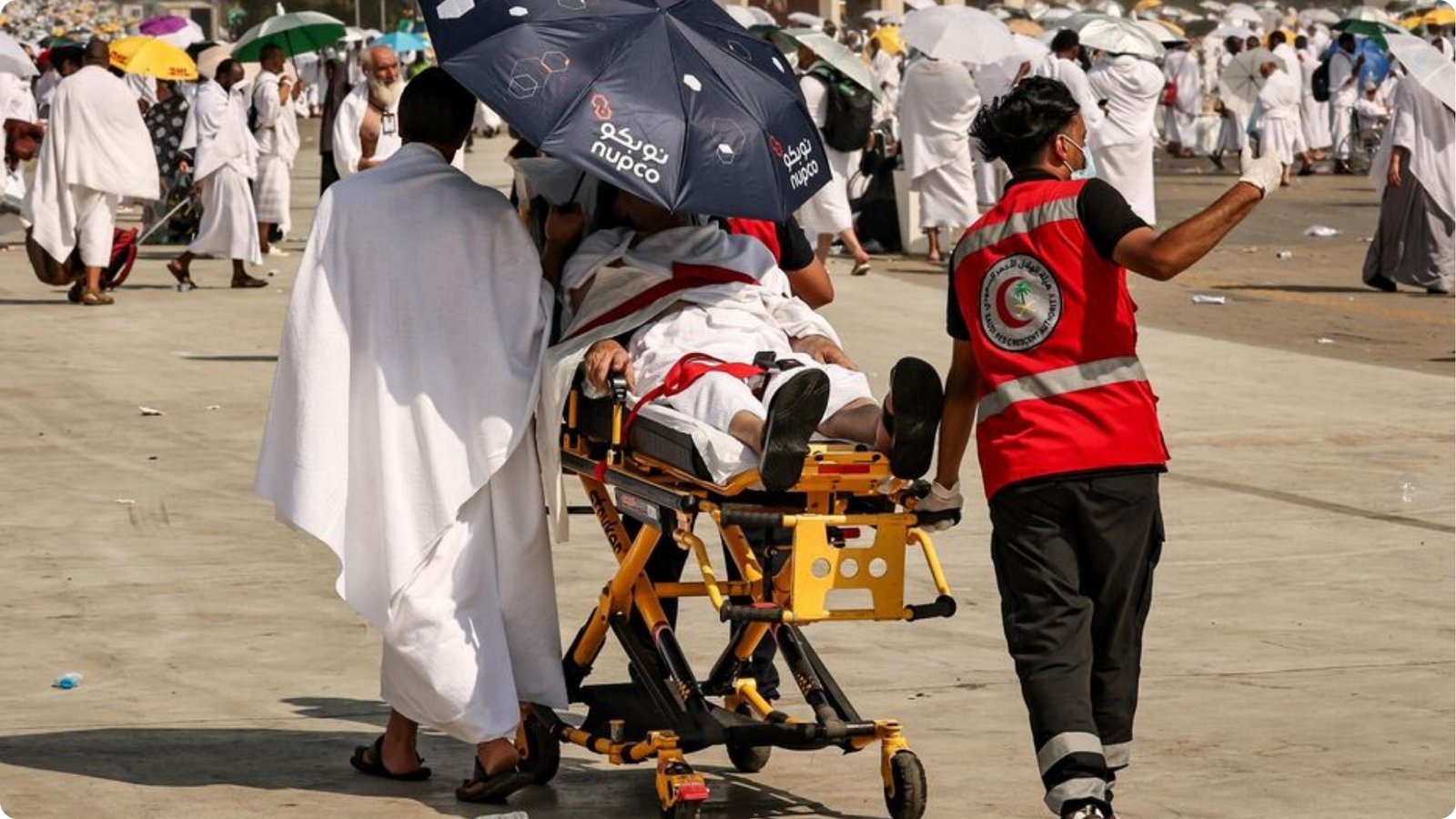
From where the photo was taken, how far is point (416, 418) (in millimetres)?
5914

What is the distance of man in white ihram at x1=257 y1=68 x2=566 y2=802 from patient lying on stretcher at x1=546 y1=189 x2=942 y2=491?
21 centimetres

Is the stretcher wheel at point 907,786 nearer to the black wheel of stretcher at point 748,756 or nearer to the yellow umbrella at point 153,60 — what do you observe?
the black wheel of stretcher at point 748,756

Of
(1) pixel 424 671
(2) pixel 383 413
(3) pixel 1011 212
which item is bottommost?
(1) pixel 424 671

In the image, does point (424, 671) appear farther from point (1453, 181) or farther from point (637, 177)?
point (1453, 181)

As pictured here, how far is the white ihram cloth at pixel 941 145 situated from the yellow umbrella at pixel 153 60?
6.33m

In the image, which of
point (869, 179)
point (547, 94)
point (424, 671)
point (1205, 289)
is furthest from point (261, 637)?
point (869, 179)

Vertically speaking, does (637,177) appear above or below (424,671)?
above

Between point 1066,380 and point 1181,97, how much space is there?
3312 cm

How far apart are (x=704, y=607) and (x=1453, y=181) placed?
11641 millimetres

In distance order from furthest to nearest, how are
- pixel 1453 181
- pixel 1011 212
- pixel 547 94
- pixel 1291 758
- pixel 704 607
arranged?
pixel 1453 181 → pixel 704 607 → pixel 1291 758 → pixel 547 94 → pixel 1011 212

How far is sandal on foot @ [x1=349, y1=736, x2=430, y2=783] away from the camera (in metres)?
6.13

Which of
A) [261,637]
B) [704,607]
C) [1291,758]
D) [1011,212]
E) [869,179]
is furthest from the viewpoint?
[869,179]

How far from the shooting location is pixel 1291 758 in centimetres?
632

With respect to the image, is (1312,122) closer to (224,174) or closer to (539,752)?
(224,174)
